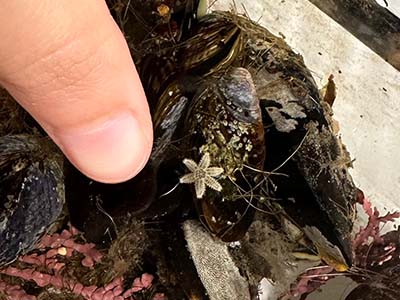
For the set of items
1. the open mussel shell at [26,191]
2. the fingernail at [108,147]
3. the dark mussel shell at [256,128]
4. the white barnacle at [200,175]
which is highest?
the fingernail at [108,147]

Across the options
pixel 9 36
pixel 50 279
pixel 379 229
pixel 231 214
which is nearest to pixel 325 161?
pixel 231 214

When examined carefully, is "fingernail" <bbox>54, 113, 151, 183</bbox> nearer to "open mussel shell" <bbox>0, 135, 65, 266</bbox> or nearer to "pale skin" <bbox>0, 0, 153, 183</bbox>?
"pale skin" <bbox>0, 0, 153, 183</bbox>

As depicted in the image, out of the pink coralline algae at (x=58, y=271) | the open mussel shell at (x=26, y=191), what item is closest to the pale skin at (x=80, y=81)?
the open mussel shell at (x=26, y=191)

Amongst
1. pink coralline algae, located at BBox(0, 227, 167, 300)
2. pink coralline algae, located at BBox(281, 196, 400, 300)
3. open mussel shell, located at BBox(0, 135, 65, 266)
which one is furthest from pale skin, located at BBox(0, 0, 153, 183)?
pink coralline algae, located at BBox(281, 196, 400, 300)

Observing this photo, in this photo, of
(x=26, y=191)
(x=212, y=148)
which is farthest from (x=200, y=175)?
(x=26, y=191)

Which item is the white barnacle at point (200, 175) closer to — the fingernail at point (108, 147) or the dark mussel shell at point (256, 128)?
the dark mussel shell at point (256, 128)

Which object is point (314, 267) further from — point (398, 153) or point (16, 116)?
point (16, 116)
